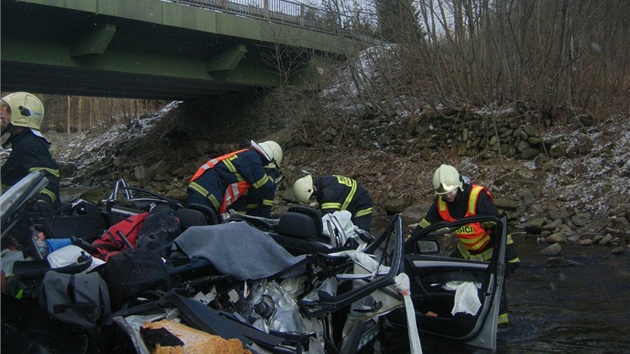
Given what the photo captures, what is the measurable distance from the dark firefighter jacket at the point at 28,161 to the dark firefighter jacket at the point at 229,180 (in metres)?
1.63

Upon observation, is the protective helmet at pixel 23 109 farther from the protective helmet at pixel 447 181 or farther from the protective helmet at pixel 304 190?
the protective helmet at pixel 447 181

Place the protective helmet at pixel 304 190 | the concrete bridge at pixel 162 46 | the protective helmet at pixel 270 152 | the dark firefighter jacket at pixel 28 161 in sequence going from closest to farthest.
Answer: the dark firefighter jacket at pixel 28 161 → the protective helmet at pixel 270 152 → the protective helmet at pixel 304 190 → the concrete bridge at pixel 162 46

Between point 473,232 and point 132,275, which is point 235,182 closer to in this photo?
point 473,232

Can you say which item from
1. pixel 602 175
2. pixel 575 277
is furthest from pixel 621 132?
pixel 575 277

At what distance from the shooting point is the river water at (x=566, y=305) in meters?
5.88

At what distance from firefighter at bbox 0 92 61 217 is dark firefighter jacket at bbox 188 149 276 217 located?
1.65 meters

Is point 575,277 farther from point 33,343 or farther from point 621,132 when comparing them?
point 33,343

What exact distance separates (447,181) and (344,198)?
149cm

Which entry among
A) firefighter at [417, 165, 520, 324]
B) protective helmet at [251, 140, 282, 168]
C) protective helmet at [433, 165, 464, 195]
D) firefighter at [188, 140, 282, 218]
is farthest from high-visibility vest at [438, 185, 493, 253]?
protective helmet at [251, 140, 282, 168]

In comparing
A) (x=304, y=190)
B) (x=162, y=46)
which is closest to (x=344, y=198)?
(x=304, y=190)

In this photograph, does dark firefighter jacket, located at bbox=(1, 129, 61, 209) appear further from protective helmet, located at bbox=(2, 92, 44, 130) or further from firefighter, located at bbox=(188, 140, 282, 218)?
firefighter, located at bbox=(188, 140, 282, 218)

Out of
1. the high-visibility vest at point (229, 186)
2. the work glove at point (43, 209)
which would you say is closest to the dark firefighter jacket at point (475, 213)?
the high-visibility vest at point (229, 186)

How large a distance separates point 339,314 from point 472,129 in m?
12.6

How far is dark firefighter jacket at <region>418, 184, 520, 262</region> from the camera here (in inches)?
233
